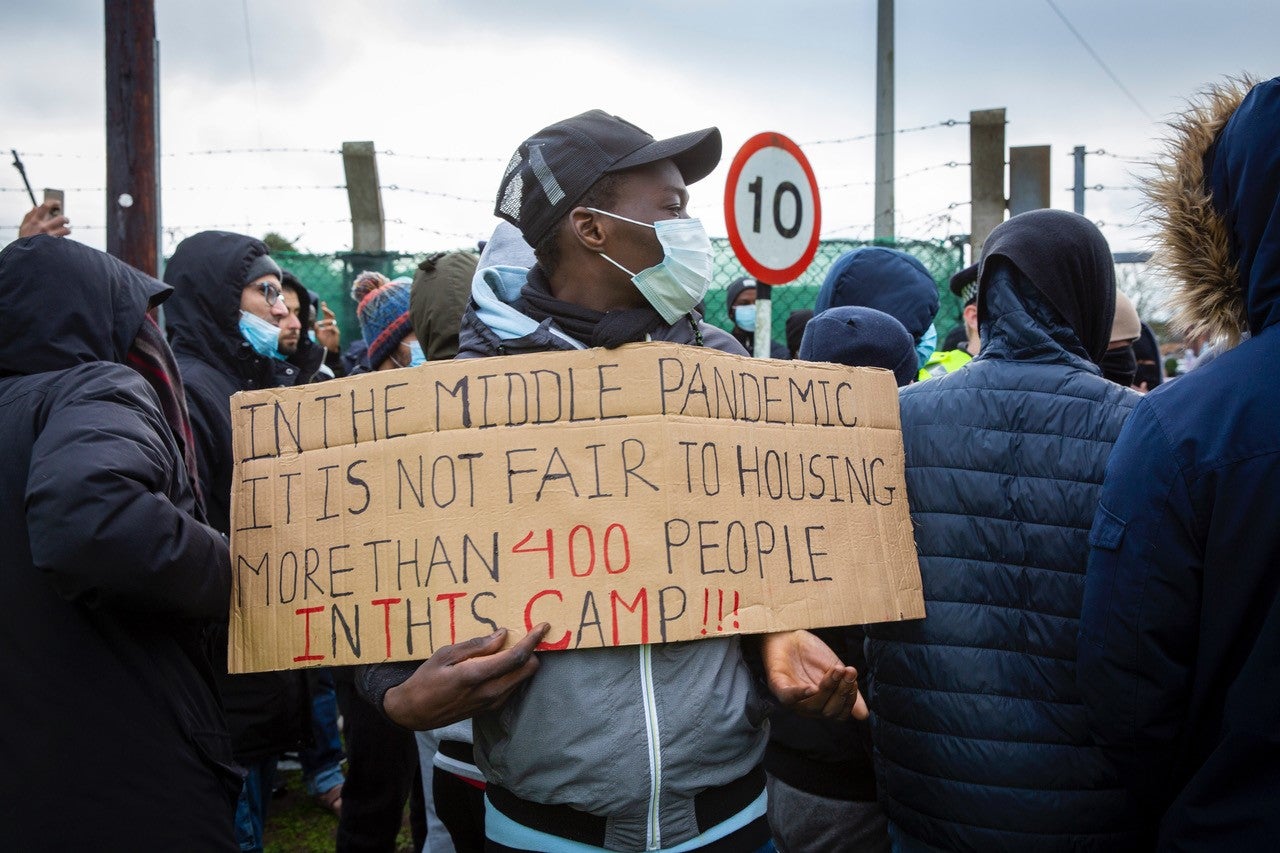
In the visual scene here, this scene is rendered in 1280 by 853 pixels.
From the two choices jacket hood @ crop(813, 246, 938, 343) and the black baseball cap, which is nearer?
the black baseball cap

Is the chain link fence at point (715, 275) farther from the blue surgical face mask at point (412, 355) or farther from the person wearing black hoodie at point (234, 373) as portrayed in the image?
the person wearing black hoodie at point (234, 373)

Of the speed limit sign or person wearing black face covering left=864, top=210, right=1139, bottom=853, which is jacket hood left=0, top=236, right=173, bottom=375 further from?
the speed limit sign

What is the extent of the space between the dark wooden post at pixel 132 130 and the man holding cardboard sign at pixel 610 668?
13.4 ft

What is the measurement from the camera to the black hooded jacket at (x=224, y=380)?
309cm

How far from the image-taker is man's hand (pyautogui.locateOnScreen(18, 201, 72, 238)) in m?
3.26

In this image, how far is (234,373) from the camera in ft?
11.2

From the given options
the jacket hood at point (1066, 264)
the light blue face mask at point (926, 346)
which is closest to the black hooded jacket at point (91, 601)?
the jacket hood at point (1066, 264)

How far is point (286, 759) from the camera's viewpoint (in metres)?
5.48

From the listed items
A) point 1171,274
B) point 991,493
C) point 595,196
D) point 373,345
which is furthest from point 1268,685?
point 373,345

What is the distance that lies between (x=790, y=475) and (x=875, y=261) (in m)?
1.94

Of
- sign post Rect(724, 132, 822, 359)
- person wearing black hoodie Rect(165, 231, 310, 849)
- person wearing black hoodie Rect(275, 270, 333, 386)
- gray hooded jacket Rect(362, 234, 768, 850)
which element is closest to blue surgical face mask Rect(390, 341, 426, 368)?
person wearing black hoodie Rect(275, 270, 333, 386)

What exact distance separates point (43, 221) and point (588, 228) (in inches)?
92.3

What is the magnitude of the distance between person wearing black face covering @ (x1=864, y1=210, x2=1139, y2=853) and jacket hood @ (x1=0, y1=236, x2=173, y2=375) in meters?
1.77

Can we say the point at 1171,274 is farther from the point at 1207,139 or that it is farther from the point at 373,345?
the point at 373,345
